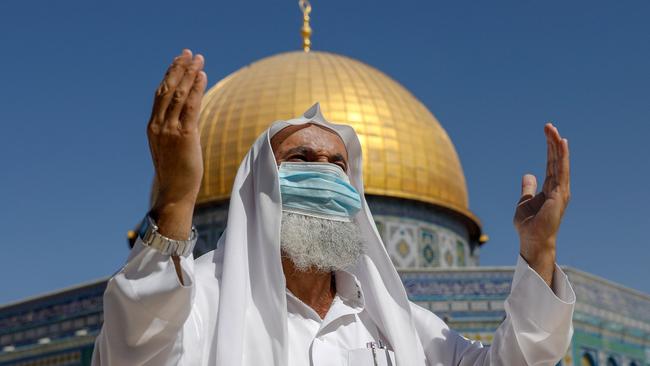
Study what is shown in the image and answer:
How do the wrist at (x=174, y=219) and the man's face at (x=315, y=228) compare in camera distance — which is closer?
the wrist at (x=174, y=219)

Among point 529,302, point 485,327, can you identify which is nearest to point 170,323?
point 529,302

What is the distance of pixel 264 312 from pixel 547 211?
2.36 ft

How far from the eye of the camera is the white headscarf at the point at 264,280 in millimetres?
2682

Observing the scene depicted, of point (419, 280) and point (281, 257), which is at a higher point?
point (281, 257)

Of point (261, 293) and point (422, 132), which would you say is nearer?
point (261, 293)

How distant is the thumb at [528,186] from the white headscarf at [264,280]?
394 millimetres

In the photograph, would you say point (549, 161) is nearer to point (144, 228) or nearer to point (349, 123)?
point (144, 228)

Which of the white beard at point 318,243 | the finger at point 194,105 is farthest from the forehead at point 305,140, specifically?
the finger at point 194,105

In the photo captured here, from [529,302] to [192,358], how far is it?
0.80 meters

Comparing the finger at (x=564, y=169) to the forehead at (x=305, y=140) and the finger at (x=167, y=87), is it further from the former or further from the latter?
the finger at (x=167, y=87)

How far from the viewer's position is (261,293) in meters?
2.80

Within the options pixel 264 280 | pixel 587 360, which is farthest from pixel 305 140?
pixel 587 360

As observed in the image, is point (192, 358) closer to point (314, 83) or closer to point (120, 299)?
point (120, 299)

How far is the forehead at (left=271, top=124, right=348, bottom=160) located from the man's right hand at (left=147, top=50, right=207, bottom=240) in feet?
2.32
